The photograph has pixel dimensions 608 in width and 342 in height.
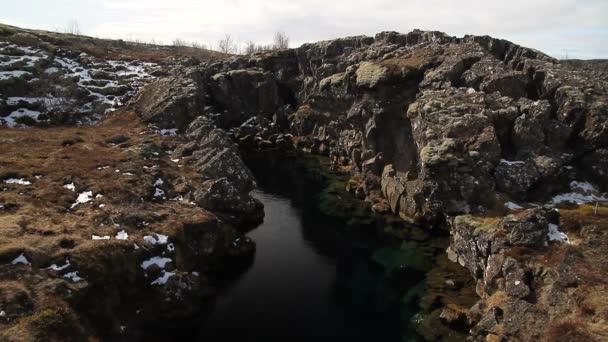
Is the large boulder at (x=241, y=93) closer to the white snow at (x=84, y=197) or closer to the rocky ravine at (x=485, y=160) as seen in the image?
the rocky ravine at (x=485, y=160)

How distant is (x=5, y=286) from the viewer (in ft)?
102

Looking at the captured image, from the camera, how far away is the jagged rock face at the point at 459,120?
5291 cm

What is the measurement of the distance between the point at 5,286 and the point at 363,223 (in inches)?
1784

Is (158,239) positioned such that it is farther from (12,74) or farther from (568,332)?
(12,74)

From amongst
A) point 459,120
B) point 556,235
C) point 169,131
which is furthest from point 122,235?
point 169,131

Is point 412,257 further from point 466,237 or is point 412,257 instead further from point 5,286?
point 5,286

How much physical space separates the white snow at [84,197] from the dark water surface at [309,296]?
18779 millimetres

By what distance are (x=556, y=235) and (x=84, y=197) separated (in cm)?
4947

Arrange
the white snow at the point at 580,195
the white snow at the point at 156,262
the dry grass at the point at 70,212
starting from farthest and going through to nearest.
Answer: the white snow at the point at 580,195 < the white snow at the point at 156,262 < the dry grass at the point at 70,212

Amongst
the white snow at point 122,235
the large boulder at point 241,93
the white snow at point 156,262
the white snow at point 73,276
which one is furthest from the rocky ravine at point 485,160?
the white snow at point 73,276

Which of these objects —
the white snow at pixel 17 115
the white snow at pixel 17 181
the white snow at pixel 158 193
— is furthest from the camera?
the white snow at pixel 17 115

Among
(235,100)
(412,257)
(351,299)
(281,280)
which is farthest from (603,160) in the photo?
(235,100)

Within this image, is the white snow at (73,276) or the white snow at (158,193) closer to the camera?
the white snow at (73,276)

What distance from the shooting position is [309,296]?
143ft
